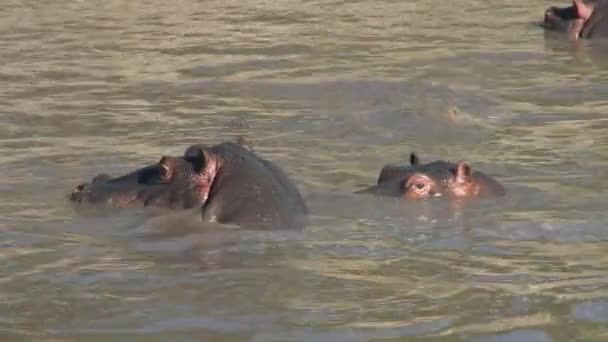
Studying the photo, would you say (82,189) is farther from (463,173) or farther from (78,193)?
(463,173)

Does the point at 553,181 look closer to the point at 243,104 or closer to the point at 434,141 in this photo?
the point at 434,141

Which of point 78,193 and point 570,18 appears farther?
point 570,18

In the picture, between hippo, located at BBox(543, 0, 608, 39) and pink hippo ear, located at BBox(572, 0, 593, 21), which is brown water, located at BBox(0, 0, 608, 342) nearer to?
hippo, located at BBox(543, 0, 608, 39)

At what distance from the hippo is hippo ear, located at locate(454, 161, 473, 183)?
216 inches

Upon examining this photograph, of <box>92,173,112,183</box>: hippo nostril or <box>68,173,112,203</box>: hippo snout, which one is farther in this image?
<box>92,173,112,183</box>: hippo nostril

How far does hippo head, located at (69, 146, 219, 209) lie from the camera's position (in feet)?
23.3

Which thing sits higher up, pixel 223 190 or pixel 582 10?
pixel 223 190

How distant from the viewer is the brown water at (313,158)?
224 inches

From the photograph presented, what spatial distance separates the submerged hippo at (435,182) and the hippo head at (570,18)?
5454mm

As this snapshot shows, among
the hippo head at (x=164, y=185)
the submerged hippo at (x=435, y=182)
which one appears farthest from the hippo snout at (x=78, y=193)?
the submerged hippo at (x=435, y=182)

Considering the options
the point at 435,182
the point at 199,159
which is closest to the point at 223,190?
the point at 199,159

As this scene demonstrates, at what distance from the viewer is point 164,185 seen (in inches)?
287

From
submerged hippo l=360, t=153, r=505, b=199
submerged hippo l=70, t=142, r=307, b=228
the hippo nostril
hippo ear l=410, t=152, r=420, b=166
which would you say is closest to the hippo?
hippo ear l=410, t=152, r=420, b=166

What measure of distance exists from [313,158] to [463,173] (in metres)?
1.21
